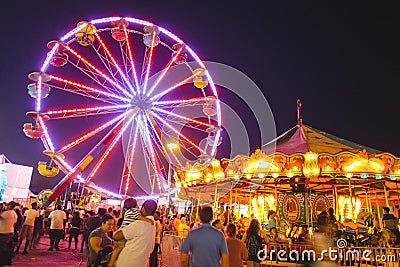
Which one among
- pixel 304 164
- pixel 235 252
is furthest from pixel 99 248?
pixel 304 164

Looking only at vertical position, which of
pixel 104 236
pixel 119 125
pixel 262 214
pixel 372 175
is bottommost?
pixel 104 236

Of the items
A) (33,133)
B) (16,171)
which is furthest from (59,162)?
(16,171)

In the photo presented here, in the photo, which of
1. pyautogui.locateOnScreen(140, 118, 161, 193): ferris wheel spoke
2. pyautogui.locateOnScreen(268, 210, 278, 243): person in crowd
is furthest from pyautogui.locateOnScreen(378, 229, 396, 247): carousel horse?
pyautogui.locateOnScreen(140, 118, 161, 193): ferris wheel spoke

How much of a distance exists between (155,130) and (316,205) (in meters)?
7.27

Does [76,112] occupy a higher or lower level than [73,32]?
lower

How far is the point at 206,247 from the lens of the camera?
372 centimetres

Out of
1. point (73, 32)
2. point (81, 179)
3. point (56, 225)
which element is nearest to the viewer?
point (56, 225)

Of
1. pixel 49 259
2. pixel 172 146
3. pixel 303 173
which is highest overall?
pixel 172 146

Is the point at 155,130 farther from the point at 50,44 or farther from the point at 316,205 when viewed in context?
the point at 316,205

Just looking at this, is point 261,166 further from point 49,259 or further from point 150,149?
point 150,149

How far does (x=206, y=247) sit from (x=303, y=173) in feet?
23.7

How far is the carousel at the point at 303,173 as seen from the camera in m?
10.0

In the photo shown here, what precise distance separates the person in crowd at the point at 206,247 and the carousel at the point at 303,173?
22.8ft

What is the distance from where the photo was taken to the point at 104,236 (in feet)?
15.5
